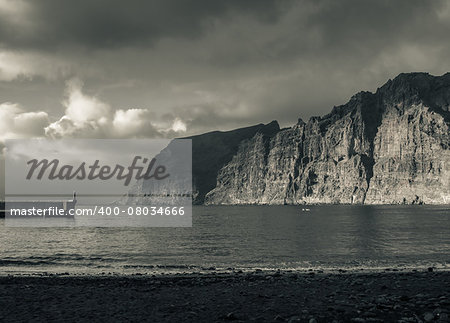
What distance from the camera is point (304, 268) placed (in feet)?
104

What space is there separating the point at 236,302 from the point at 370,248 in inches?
1359

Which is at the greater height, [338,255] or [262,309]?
[262,309]

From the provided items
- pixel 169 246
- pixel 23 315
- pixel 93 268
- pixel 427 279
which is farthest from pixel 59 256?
pixel 427 279

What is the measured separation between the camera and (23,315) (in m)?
14.6

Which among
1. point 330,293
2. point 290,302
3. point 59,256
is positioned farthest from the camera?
point 59,256

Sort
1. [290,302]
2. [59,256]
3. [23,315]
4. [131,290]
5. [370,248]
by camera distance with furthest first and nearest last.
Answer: [370,248] < [59,256] < [131,290] < [290,302] < [23,315]

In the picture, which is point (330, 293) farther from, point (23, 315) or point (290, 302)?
point (23, 315)

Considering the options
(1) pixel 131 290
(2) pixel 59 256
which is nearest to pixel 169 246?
(2) pixel 59 256

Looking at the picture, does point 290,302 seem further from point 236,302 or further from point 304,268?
point 304,268

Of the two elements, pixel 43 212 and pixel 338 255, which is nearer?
pixel 338 255

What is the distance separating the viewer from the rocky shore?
1344 cm

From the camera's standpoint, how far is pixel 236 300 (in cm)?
Answer: 1659

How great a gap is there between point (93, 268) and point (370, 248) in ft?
103

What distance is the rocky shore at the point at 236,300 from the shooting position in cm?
1344
